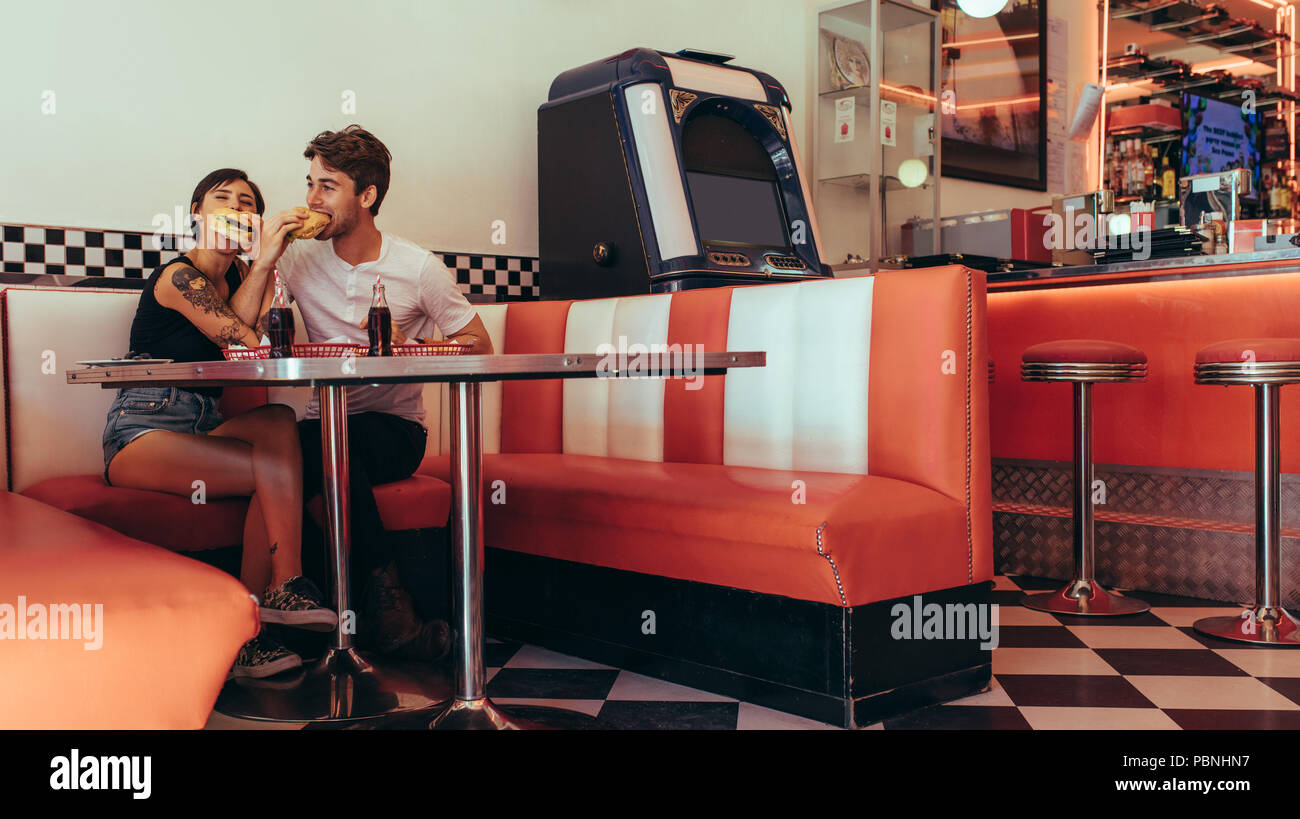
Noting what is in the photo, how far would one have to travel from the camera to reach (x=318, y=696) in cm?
231

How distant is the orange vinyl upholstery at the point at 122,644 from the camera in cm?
129

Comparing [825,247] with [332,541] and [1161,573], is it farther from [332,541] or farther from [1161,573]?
[332,541]

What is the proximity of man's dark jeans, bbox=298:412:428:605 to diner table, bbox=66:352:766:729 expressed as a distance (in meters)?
0.13

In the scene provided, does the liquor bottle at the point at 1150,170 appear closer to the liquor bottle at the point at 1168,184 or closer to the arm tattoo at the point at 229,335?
the liquor bottle at the point at 1168,184

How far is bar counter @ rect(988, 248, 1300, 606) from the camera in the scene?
3.35m

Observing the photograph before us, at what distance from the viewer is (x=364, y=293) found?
113 inches

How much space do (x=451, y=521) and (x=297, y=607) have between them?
0.45 meters

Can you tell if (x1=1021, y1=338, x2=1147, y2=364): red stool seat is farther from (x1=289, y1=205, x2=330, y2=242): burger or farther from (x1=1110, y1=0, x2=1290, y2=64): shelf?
(x1=1110, y1=0, x2=1290, y2=64): shelf

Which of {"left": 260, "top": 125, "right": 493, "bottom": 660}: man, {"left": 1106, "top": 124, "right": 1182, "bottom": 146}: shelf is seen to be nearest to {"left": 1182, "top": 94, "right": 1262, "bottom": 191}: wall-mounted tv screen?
{"left": 1106, "top": 124, "right": 1182, "bottom": 146}: shelf

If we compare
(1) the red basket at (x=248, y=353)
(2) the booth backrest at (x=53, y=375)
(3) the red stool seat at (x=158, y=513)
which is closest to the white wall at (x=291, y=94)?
(2) the booth backrest at (x=53, y=375)
